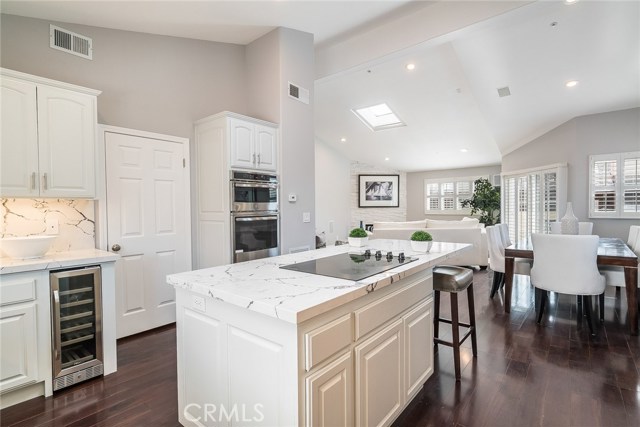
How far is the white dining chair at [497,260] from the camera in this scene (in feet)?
13.3

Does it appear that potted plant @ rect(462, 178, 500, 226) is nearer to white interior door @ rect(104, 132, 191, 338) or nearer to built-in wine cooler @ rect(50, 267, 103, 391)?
white interior door @ rect(104, 132, 191, 338)

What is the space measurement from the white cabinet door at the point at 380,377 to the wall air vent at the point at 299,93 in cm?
292

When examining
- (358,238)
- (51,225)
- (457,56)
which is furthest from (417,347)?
(457,56)

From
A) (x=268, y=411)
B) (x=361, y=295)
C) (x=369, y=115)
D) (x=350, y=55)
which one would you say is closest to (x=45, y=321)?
(x=268, y=411)

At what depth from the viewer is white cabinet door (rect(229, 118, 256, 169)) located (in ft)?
10.9

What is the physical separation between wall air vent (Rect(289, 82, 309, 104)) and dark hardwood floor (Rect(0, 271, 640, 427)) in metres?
2.95

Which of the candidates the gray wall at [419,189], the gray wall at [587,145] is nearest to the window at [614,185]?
the gray wall at [587,145]

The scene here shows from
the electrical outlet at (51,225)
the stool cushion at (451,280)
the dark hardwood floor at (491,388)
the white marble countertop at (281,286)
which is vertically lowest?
the dark hardwood floor at (491,388)

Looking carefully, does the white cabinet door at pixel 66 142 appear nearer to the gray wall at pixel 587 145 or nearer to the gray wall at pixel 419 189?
the gray wall at pixel 587 145

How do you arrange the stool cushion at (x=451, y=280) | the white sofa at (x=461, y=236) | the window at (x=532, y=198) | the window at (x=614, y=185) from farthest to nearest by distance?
the window at (x=532, y=198)
the white sofa at (x=461, y=236)
the window at (x=614, y=185)
the stool cushion at (x=451, y=280)

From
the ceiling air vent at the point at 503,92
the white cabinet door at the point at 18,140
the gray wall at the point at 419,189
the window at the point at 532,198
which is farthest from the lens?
the gray wall at the point at 419,189

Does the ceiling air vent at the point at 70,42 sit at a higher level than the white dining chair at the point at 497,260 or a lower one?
higher

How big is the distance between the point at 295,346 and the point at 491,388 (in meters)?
1.83

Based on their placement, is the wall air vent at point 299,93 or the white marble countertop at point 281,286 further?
the wall air vent at point 299,93
